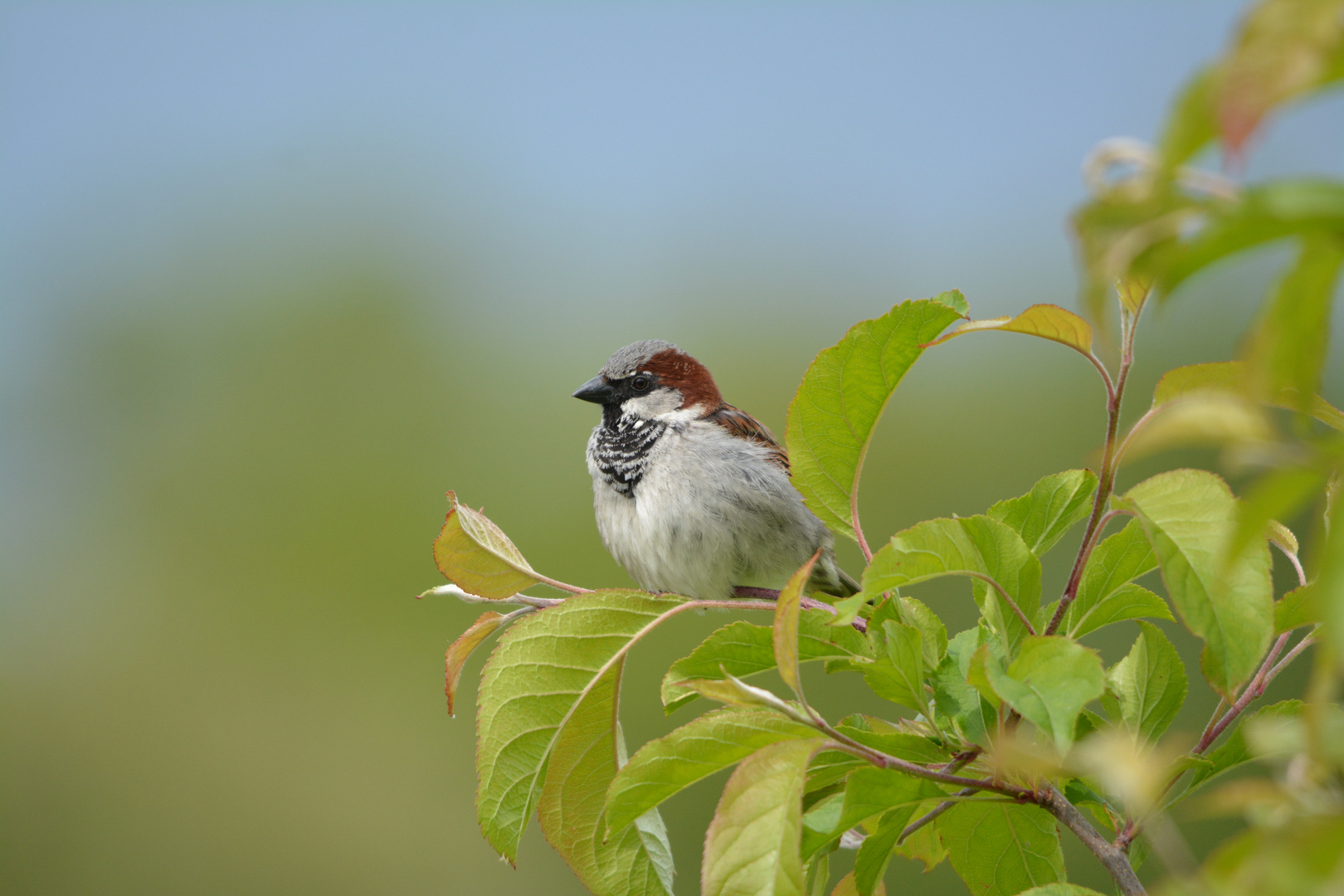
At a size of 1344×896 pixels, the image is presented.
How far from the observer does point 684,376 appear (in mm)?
2938

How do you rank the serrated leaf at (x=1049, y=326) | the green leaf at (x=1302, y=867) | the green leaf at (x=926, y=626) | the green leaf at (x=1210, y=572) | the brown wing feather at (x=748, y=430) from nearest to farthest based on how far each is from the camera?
the green leaf at (x=1302, y=867)
the green leaf at (x=1210, y=572)
the serrated leaf at (x=1049, y=326)
the green leaf at (x=926, y=626)
the brown wing feather at (x=748, y=430)

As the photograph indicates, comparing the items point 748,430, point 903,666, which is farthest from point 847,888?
point 748,430

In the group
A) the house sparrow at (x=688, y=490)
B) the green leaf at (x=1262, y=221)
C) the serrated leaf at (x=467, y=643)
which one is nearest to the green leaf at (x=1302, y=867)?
the green leaf at (x=1262, y=221)

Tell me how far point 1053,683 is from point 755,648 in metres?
0.32

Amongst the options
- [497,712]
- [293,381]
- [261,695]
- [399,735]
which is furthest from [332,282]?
[497,712]

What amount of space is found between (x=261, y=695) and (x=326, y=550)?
2113 millimetres

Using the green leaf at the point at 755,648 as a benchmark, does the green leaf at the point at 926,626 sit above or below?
below

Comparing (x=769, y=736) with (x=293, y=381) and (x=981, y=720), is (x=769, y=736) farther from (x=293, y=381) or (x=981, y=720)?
(x=293, y=381)

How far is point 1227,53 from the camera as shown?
1.37 ft

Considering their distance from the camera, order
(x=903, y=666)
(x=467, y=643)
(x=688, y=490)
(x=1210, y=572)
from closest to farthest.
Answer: (x=1210, y=572)
(x=903, y=666)
(x=467, y=643)
(x=688, y=490)

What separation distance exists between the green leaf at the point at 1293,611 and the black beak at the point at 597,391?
2075 millimetres

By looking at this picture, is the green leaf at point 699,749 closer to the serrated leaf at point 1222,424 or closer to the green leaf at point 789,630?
the green leaf at point 789,630

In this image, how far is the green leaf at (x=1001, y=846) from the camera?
1125mm

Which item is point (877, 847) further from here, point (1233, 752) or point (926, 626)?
point (1233, 752)
